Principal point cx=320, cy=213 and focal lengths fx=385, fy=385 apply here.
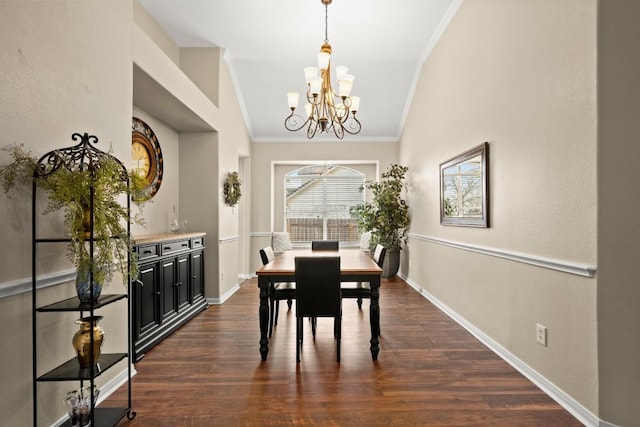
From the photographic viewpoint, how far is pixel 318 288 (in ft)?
9.62

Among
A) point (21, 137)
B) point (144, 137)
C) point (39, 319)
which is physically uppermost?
point (144, 137)

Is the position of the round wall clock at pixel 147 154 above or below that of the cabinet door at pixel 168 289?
above

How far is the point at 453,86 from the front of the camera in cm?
415

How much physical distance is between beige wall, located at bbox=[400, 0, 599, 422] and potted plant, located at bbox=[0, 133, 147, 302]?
2.42 meters

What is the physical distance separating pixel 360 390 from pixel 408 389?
0.31 m

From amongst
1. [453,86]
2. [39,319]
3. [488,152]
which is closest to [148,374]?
[39,319]

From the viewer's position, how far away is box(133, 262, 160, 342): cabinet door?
3.09 m

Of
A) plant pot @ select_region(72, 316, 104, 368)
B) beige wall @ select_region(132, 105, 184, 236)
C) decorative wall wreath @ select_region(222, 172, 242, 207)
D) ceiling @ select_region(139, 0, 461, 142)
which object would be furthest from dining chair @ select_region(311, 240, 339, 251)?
plant pot @ select_region(72, 316, 104, 368)

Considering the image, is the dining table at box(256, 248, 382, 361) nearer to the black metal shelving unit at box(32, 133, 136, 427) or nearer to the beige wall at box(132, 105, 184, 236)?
the black metal shelving unit at box(32, 133, 136, 427)

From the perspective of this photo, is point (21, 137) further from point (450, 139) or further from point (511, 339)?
point (450, 139)

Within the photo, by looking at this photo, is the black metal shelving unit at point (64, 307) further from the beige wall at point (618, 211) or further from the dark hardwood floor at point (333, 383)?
the beige wall at point (618, 211)

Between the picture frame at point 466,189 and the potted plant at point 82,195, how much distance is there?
277cm

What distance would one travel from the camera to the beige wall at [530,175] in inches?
80.9

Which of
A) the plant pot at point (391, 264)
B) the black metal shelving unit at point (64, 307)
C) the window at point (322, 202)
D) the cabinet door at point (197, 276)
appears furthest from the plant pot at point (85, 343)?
the window at point (322, 202)
